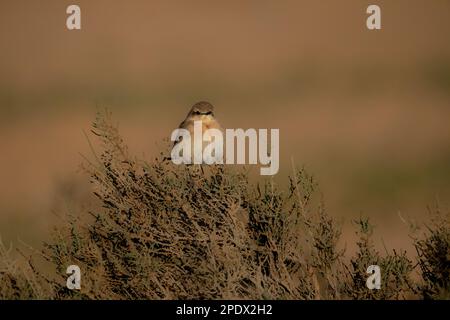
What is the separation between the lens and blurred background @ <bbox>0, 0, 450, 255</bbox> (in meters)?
15.7

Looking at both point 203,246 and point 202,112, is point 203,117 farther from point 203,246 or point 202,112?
point 203,246

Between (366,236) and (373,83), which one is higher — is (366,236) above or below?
below

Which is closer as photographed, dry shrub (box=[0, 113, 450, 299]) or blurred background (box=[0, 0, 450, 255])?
→ dry shrub (box=[0, 113, 450, 299])

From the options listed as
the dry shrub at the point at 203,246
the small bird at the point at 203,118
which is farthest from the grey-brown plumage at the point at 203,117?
the dry shrub at the point at 203,246

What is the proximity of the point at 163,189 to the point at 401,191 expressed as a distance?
29.2ft

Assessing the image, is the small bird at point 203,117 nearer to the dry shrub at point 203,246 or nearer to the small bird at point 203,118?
the small bird at point 203,118

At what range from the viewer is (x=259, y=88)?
21.0 meters

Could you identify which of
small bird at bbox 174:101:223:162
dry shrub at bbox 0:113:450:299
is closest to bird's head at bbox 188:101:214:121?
small bird at bbox 174:101:223:162

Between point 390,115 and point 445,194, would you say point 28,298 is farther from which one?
point 390,115

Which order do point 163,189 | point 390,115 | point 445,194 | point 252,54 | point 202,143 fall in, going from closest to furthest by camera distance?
point 163,189, point 202,143, point 445,194, point 390,115, point 252,54

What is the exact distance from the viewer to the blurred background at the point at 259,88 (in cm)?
1567

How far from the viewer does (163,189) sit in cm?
720

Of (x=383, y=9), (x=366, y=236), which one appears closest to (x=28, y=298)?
(x=366, y=236)

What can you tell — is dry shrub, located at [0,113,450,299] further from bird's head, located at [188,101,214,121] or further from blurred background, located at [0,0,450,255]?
blurred background, located at [0,0,450,255]
